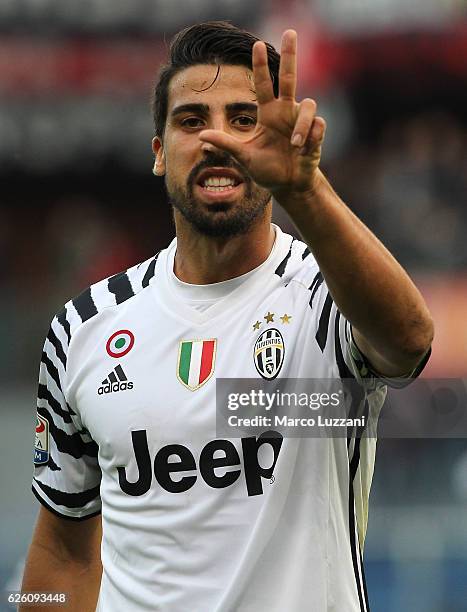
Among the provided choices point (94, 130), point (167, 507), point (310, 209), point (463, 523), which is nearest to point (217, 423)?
point (167, 507)

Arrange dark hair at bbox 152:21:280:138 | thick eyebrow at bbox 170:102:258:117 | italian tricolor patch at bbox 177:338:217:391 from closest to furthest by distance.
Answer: italian tricolor patch at bbox 177:338:217:391 < thick eyebrow at bbox 170:102:258:117 < dark hair at bbox 152:21:280:138

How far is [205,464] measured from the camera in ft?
9.40

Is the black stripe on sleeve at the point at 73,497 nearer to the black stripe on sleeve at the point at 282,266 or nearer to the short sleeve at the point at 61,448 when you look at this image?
the short sleeve at the point at 61,448

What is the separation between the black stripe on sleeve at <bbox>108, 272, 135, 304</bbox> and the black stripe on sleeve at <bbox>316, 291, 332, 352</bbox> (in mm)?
669

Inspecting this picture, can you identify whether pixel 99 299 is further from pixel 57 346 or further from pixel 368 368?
pixel 368 368

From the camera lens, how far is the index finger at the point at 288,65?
2.29 meters

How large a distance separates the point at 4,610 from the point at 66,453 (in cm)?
293

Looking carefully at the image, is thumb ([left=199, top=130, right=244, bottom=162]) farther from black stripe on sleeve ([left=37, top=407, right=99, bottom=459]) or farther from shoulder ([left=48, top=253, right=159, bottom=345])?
black stripe on sleeve ([left=37, top=407, right=99, bottom=459])

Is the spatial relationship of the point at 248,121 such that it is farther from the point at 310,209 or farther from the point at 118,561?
the point at 118,561

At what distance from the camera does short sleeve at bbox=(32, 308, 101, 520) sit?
10.7 ft

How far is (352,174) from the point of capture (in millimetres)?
11672

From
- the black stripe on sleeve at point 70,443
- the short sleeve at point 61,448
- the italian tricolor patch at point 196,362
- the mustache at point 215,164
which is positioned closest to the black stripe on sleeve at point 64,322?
the short sleeve at point 61,448

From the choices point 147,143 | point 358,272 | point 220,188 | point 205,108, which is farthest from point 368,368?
point 147,143

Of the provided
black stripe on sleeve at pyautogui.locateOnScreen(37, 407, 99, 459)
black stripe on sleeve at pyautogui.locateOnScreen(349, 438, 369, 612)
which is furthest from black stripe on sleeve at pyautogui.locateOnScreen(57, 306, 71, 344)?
black stripe on sleeve at pyautogui.locateOnScreen(349, 438, 369, 612)
